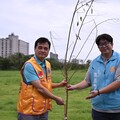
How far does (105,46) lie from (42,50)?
751mm

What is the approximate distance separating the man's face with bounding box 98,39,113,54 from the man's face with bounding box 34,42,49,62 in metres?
0.65

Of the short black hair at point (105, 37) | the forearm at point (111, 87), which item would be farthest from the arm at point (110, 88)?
the short black hair at point (105, 37)

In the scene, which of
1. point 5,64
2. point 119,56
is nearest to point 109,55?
point 119,56

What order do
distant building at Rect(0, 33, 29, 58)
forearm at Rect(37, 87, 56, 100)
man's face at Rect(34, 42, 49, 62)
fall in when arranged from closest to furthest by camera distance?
forearm at Rect(37, 87, 56, 100)
man's face at Rect(34, 42, 49, 62)
distant building at Rect(0, 33, 29, 58)

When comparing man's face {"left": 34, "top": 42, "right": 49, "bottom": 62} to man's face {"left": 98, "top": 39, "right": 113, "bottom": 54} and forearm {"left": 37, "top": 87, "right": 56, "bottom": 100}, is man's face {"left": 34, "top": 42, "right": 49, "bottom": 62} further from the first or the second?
man's face {"left": 98, "top": 39, "right": 113, "bottom": 54}

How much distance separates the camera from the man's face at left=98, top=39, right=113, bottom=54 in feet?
13.8

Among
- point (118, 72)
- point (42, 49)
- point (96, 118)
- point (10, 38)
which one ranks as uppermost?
point (10, 38)

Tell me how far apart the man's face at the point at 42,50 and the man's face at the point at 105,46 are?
2.13ft

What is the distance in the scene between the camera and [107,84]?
415 centimetres

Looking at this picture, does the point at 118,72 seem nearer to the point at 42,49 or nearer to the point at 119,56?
the point at 119,56

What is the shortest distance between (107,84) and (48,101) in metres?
0.77

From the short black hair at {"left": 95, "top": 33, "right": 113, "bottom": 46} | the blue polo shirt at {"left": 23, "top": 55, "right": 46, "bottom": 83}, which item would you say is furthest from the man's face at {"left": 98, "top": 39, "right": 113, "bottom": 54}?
the blue polo shirt at {"left": 23, "top": 55, "right": 46, "bottom": 83}

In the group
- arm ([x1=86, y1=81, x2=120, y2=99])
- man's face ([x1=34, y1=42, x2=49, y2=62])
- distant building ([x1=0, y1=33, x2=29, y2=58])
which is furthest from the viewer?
distant building ([x1=0, y1=33, x2=29, y2=58])

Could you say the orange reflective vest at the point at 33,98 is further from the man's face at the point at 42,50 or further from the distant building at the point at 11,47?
the distant building at the point at 11,47
